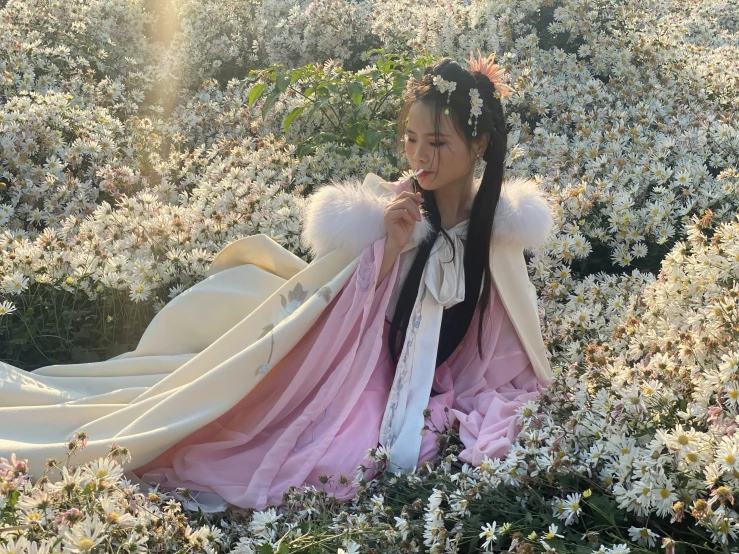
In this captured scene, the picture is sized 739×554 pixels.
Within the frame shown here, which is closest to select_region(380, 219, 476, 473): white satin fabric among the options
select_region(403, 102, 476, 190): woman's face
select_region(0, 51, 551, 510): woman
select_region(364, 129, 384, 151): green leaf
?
select_region(0, 51, 551, 510): woman

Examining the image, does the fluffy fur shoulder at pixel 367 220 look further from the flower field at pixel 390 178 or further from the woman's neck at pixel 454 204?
the flower field at pixel 390 178

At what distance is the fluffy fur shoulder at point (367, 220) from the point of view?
3129mm

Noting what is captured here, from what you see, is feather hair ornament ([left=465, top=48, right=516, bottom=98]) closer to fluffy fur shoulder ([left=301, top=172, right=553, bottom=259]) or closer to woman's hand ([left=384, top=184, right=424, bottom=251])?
fluffy fur shoulder ([left=301, top=172, right=553, bottom=259])

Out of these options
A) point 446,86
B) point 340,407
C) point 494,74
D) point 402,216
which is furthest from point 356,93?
point 340,407

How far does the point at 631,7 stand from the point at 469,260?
4.83 metres

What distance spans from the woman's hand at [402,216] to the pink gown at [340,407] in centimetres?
9

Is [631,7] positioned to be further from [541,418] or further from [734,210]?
[541,418]

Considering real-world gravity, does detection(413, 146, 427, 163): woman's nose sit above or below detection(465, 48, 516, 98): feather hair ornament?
below

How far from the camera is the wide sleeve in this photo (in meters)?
2.96

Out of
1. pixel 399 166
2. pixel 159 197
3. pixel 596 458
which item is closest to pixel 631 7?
pixel 399 166

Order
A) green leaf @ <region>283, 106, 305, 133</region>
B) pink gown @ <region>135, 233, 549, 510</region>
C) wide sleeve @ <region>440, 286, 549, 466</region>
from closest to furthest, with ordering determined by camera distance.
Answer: pink gown @ <region>135, 233, 549, 510</region>
wide sleeve @ <region>440, 286, 549, 466</region>
green leaf @ <region>283, 106, 305, 133</region>

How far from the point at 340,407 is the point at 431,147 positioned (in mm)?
1055

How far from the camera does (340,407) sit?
2998mm

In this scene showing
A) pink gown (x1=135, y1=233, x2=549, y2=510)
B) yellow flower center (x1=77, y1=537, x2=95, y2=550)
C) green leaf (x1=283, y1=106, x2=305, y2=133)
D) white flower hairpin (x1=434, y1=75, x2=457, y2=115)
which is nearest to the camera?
yellow flower center (x1=77, y1=537, x2=95, y2=550)
